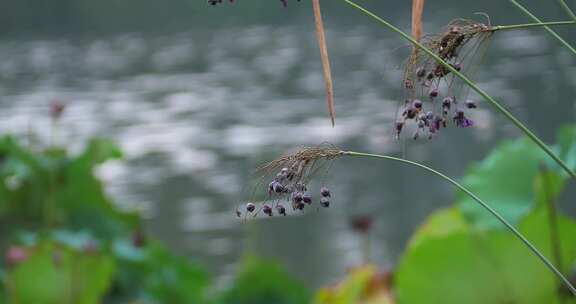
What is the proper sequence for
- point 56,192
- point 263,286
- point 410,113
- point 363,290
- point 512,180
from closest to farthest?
point 410,113 < point 512,180 < point 363,290 < point 263,286 < point 56,192

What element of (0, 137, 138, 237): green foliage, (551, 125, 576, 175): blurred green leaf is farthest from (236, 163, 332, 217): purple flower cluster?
(0, 137, 138, 237): green foliage

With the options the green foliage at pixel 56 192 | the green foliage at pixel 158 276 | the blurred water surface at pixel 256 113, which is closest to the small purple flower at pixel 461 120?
the green foliage at pixel 158 276

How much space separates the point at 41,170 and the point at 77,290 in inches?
22.6

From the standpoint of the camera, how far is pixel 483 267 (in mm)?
1541

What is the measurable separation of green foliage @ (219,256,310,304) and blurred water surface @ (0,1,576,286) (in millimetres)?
945

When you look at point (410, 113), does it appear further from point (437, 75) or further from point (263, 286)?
point (263, 286)

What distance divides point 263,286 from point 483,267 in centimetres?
63

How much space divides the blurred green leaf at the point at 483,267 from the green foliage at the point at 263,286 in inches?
19.7

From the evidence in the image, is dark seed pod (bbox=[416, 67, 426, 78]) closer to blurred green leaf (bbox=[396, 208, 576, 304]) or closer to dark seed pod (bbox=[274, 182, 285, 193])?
dark seed pod (bbox=[274, 182, 285, 193])

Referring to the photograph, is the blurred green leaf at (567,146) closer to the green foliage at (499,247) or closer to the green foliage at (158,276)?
the green foliage at (499,247)

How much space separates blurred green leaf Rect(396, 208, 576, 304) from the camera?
1520 millimetres

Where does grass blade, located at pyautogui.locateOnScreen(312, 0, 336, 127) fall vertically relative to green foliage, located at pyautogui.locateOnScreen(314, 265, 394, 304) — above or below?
above

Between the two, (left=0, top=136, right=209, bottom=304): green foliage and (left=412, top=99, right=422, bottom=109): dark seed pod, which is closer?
(left=412, top=99, right=422, bottom=109): dark seed pod

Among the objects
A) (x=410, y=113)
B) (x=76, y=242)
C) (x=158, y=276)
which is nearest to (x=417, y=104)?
(x=410, y=113)
